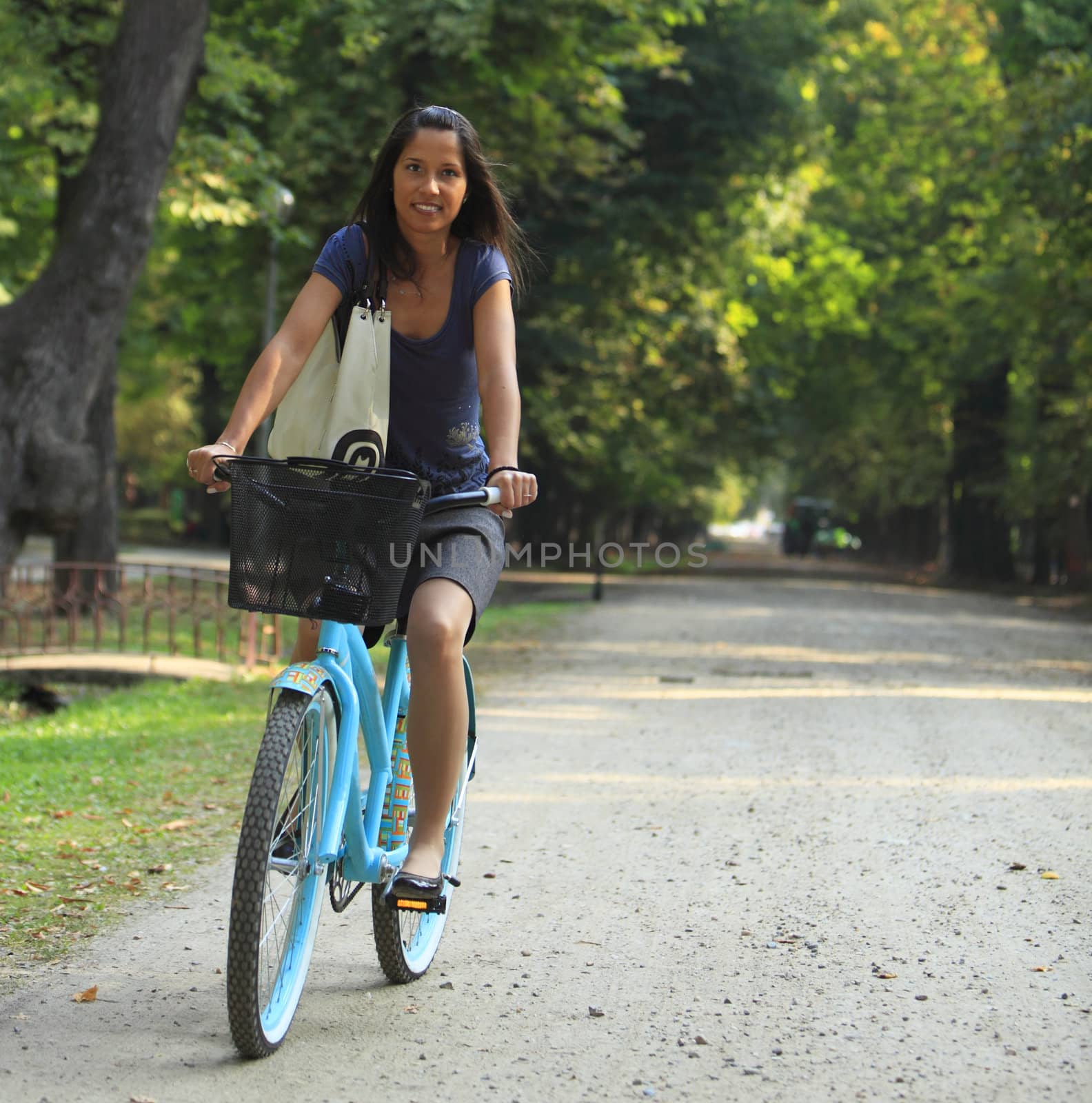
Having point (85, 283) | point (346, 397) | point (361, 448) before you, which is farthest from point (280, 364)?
point (85, 283)

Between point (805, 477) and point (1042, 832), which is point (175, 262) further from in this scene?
point (805, 477)

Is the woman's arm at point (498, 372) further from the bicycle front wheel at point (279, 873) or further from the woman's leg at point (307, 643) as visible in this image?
the bicycle front wheel at point (279, 873)

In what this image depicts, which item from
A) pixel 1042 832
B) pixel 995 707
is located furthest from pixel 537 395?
pixel 1042 832

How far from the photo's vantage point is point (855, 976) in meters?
3.99

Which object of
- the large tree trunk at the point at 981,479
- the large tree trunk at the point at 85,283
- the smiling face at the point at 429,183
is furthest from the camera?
the large tree trunk at the point at 981,479

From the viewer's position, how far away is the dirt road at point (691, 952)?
3.25 m

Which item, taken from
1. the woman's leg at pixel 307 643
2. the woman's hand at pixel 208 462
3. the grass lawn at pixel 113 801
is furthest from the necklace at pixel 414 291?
the grass lawn at pixel 113 801

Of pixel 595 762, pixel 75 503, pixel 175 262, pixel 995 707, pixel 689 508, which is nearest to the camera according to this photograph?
pixel 595 762

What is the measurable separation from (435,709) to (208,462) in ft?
2.65

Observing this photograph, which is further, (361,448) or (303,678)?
(361,448)

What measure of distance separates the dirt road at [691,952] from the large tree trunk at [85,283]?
4493 millimetres

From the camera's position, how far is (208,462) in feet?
10.9

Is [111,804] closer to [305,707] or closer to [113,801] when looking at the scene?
[113,801]

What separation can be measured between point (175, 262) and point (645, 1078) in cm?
1864
